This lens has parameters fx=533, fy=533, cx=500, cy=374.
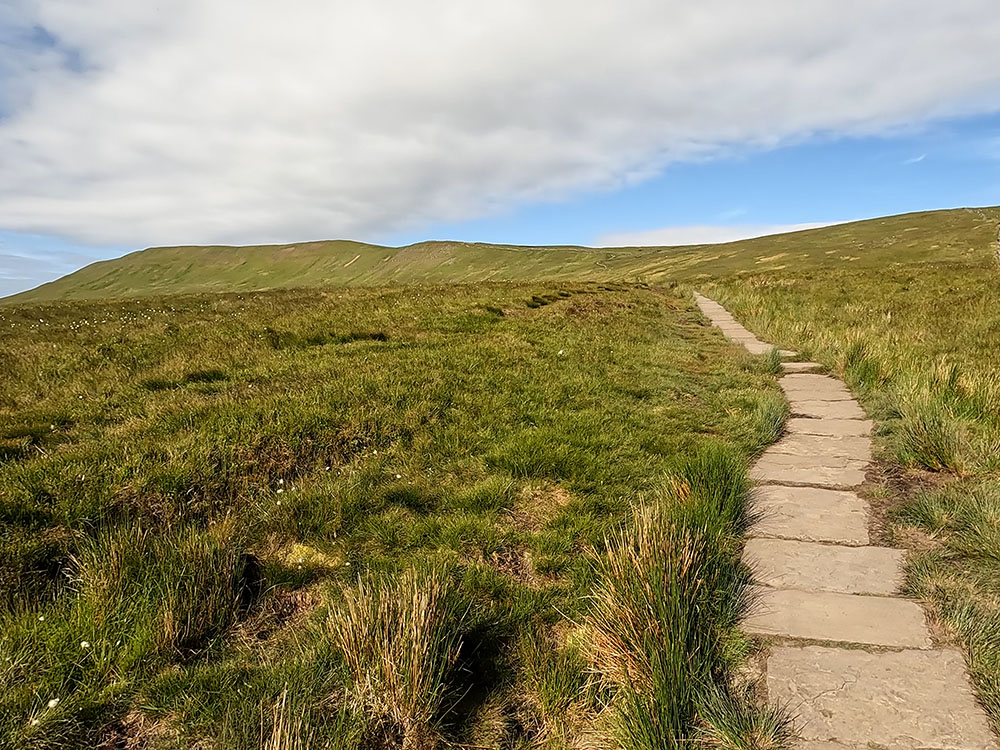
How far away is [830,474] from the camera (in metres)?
5.38

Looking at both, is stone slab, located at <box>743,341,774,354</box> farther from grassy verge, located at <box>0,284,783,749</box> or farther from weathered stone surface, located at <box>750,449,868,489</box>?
weathered stone surface, located at <box>750,449,868,489</box>

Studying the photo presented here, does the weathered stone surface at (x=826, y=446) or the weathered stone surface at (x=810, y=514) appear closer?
the weathered stone surface at (x=810, y=514)

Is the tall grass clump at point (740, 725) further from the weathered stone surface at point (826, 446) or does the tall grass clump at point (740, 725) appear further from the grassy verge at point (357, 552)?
the weathered stone surface at point (826, 446)

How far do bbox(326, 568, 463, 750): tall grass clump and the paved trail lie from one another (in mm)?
1696

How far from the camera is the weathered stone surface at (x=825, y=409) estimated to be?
24.0ft

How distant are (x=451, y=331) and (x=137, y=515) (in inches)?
356

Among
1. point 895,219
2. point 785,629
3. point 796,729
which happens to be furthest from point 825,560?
point 895,219

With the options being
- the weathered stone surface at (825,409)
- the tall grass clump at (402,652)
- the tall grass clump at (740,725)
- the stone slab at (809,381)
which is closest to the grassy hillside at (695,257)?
the stone slab at (809,381)

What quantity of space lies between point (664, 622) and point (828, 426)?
17.5ft

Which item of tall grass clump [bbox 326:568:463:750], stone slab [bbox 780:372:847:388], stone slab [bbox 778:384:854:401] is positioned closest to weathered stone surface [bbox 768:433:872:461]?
stone slab [bbox 778:384:854:401]

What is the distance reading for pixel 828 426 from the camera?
6.90 meters

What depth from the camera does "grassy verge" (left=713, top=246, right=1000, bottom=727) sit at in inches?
126

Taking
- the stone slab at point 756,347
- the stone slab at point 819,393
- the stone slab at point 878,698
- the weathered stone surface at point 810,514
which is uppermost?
the stone slab at point 756,347

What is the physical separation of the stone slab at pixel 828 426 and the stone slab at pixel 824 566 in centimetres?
299
